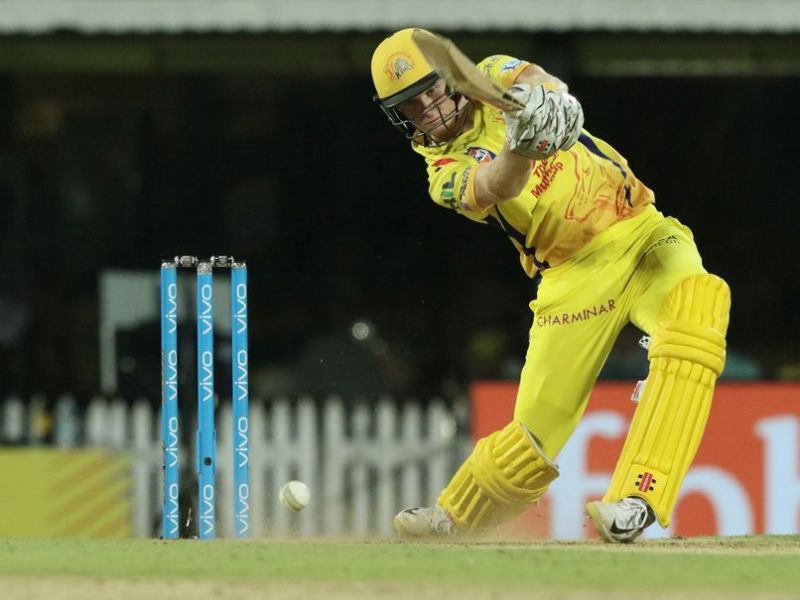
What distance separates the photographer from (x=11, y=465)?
33.6 ft

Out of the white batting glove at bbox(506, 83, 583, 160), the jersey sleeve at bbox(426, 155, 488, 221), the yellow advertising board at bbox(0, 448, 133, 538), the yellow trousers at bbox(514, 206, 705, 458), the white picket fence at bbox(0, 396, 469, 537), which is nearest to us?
the white batting glove at bbox(506, 83, 583, 160)

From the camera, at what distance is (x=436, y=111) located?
684cm

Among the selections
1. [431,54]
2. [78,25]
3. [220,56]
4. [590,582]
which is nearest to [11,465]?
[78,25]

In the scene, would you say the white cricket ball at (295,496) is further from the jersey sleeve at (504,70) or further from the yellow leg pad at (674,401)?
the jersey sleeve at (504,70)

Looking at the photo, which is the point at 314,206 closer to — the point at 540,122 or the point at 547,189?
the point at 547,189

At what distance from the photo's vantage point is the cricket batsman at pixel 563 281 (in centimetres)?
656

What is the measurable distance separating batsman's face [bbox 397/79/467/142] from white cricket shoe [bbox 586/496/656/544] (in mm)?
1326

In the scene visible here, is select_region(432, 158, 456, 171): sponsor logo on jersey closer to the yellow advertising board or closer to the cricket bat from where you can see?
the cricket bat

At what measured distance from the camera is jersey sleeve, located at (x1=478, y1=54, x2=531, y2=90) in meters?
6.86

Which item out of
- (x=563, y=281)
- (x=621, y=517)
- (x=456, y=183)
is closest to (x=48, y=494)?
(x=563, y=281)

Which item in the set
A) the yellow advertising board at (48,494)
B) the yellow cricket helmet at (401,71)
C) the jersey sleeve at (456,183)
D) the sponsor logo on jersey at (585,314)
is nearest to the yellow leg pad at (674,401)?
the sponsor logo on jersey at (585,314)

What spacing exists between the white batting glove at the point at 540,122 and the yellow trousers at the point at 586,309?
75cm

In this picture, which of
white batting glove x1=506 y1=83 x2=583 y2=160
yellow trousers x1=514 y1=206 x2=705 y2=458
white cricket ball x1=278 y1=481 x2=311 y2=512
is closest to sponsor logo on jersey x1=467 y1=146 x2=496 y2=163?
white batting glove x1=506 y1=83 x2=583 y2=160

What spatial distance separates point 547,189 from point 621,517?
1.16 meters
